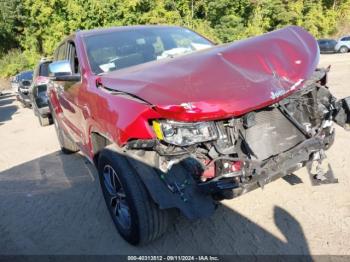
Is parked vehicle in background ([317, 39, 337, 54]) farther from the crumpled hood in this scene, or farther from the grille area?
the grille area

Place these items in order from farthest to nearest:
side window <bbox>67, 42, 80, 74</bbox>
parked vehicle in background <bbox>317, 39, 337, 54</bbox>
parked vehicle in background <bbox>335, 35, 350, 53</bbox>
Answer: parked vehicle in background <bbox>317, 39, 337, 54</bbox>, parked vehicle in background <bbox>335, 35, 350, 53</bbox>, side window <bbox>67, 42, 80, 74</bbox>

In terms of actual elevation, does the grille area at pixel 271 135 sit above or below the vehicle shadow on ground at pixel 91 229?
above

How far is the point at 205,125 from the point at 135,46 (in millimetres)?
1938

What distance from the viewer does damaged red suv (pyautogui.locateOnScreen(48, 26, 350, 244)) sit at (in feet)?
9.73

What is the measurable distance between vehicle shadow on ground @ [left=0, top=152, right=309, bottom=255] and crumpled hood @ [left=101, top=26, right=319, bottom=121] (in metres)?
1.17

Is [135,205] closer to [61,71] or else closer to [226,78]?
[226,78]

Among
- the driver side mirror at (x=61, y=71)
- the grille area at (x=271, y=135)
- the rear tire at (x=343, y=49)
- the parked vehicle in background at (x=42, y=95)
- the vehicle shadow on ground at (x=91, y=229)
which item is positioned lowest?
the rear tire at (x=343, y=49)

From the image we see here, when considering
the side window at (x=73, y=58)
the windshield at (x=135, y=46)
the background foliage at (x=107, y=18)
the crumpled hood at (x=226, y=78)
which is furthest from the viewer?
the background foliage at (x=107, y=18)

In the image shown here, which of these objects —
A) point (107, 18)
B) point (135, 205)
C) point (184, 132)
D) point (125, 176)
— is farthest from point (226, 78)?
point (107, 18)

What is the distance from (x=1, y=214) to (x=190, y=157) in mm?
2704

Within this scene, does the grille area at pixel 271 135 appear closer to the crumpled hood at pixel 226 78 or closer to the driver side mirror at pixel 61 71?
the crumpled hood at pixel 226 78

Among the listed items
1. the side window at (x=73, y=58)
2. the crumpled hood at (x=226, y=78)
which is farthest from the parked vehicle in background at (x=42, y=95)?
the crumpled hood at (x=226, y=78)

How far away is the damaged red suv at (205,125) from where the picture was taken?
296 cm

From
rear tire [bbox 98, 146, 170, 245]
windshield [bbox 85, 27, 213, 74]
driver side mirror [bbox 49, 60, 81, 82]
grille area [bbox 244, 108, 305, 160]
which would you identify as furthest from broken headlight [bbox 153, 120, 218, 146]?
driver side mirror [bbox 49, 60, 81, 82]
